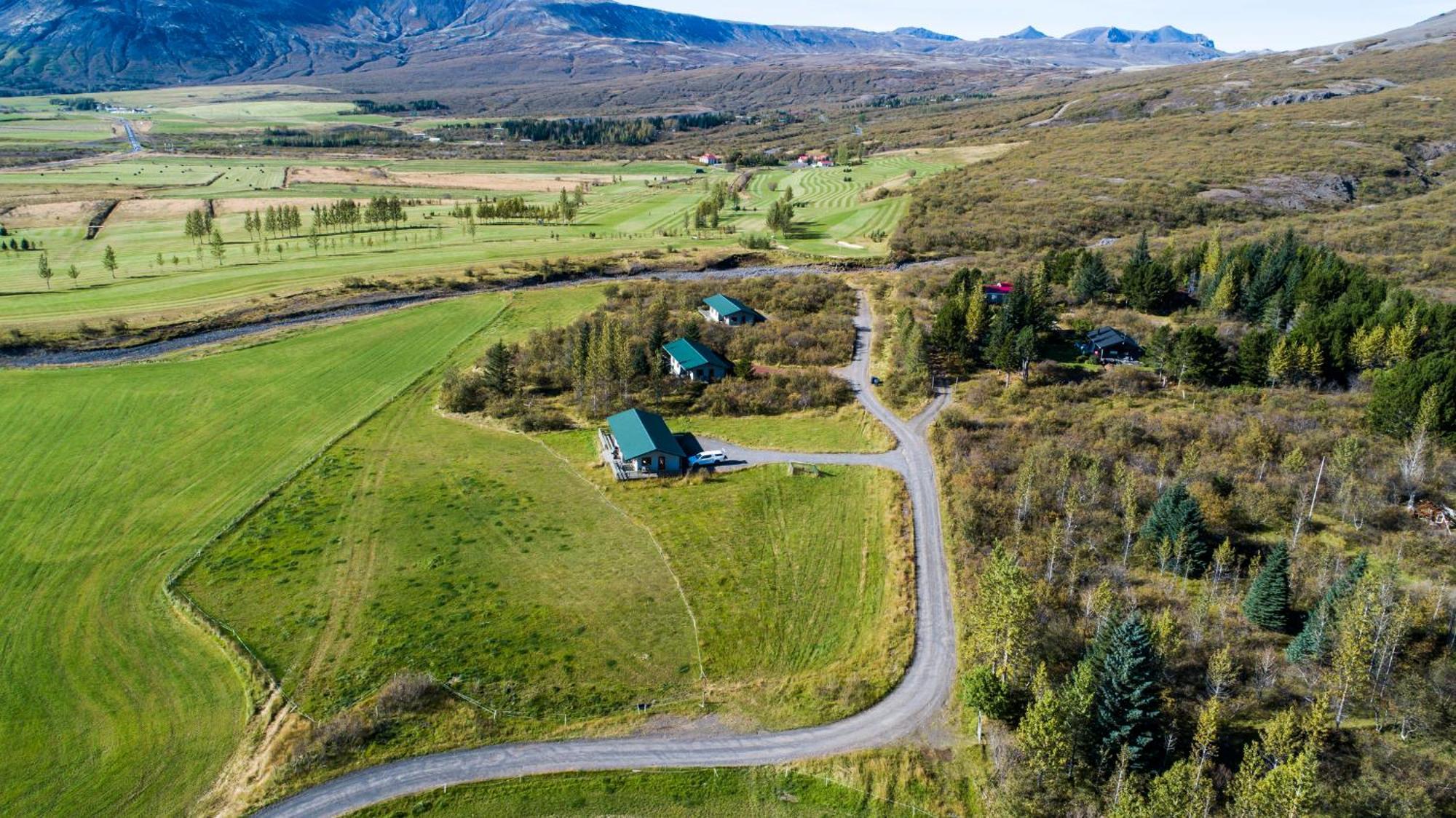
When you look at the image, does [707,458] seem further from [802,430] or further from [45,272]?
[45,272]

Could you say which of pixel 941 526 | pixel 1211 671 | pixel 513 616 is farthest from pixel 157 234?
pixel 1211 671


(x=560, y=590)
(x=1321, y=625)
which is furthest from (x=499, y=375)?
(x=1321, y=625)

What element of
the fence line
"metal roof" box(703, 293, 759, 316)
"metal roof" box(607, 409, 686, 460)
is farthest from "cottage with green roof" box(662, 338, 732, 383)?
the fence line

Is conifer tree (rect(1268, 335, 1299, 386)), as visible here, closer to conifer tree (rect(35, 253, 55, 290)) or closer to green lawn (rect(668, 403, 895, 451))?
green lawn (rect(668, 403, 895, 451))

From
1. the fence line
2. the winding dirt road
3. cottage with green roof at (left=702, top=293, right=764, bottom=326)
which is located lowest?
the winding dirt road

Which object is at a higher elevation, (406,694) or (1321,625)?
(1321,625)
